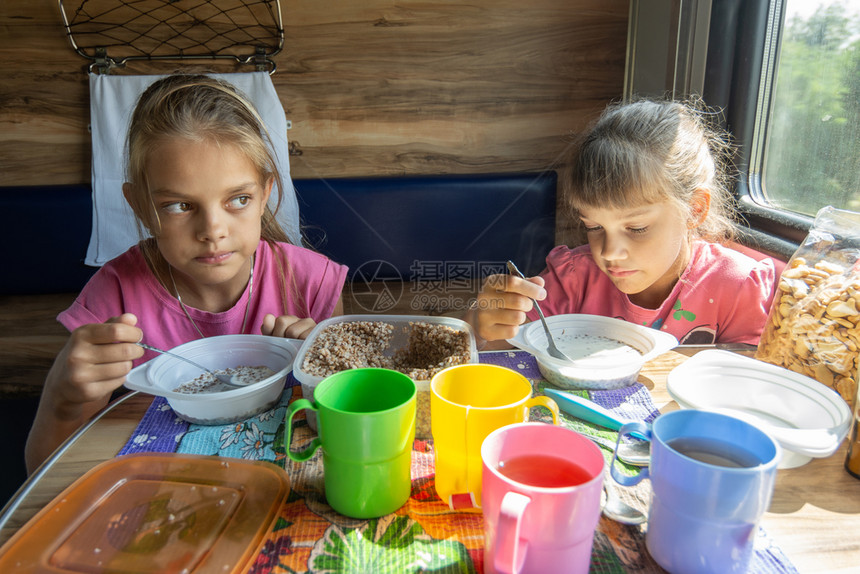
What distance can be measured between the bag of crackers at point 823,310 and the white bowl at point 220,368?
2.63 feet

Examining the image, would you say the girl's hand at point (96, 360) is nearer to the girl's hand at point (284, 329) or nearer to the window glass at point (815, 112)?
the girl's hand at point (284, 329)

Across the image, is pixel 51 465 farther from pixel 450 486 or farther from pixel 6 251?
pixel 6 251

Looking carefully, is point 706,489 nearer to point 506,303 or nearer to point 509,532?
point 509,532

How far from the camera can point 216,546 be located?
0.56 m

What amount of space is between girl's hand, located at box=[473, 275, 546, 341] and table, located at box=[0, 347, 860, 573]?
273 mm

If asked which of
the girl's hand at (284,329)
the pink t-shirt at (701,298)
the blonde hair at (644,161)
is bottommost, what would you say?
the pink t-shirt at (701,298)

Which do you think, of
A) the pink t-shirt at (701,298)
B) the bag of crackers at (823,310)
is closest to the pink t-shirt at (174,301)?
the pink t-shirt at (701,298)

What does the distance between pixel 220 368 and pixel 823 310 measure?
99cm

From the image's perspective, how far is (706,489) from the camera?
18.7 inches

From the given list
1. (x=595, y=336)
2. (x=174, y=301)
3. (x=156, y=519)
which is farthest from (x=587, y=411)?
(x=174, y=301)

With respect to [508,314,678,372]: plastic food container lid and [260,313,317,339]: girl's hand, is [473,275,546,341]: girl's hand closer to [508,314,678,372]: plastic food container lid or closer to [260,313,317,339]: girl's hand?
[508,314,678,372]: plastic food container lid

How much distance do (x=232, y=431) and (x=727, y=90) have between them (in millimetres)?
1732

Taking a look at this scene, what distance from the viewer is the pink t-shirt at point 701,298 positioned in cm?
132

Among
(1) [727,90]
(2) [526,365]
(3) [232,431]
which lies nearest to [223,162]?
(3) [232,431]
